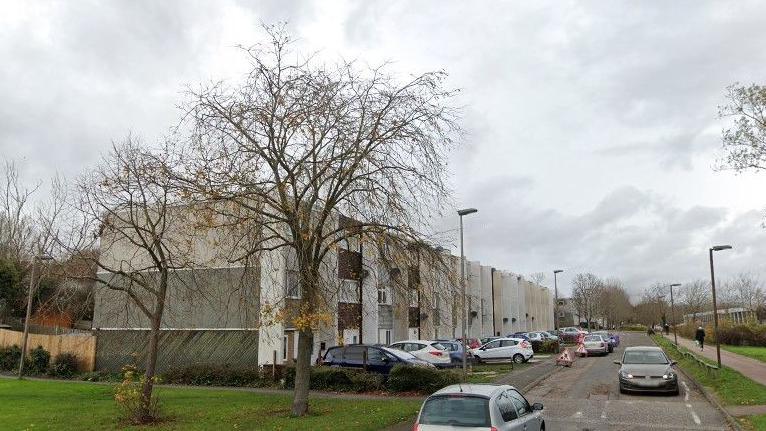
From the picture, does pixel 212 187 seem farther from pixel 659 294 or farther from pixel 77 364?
pixel 659 294

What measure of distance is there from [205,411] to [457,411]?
1036 cm

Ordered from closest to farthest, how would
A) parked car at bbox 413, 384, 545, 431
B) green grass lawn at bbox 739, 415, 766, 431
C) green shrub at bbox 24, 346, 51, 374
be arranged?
parked car at bbox 413, 384, 545, 431 < green grass lawn at bbox 739, 415, 766, 431 < green shrub at bbox 24, 346, 51, 374

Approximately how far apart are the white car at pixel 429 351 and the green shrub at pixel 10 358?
72.7 feet

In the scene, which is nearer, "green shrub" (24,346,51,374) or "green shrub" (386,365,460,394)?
"green shrub" (386,365,460,394)

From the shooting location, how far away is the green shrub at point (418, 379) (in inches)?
836

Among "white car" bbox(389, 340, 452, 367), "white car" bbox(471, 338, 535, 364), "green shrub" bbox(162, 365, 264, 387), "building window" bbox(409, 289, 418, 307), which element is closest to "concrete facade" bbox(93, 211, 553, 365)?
"building window" bbox(409, 289, 418, 307)

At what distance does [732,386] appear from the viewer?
67.4 ft

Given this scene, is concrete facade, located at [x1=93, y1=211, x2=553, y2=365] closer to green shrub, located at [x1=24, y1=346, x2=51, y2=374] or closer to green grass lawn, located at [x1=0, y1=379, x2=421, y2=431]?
green grass lawn, located at [x1=0, y1=379, x2=421, y2=431]

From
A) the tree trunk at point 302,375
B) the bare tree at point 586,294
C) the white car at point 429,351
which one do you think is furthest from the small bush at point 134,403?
the bare tree at point 586,294

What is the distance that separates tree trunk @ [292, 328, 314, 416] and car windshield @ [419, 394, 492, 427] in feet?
23.3

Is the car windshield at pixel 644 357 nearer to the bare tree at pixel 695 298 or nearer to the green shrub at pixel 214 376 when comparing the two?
the green shrub at pixel 214 376

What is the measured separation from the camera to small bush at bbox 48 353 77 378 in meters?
32.2

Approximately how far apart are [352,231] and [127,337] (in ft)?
75.3

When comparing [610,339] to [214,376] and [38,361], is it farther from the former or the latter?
[38,361]
